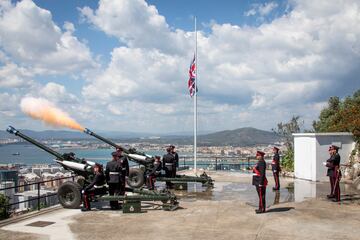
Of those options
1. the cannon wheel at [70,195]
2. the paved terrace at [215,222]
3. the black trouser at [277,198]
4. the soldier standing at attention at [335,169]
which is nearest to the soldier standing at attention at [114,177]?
the paved terrace at [215,222]

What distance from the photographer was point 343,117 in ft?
72.2

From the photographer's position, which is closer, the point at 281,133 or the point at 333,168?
the point at 333,168

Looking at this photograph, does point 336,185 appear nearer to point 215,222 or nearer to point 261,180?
point 261,180

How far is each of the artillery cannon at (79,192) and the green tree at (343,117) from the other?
35.7 feet

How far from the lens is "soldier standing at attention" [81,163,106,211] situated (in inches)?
462

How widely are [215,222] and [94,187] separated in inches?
163

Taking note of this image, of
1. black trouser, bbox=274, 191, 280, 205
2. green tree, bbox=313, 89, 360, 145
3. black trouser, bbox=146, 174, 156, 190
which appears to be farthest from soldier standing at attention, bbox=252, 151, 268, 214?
green tree, bbox=313, 89, 360, 145

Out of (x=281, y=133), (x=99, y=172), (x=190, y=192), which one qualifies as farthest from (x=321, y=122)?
(x=99, y=172)

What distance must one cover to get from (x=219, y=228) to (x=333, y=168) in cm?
519

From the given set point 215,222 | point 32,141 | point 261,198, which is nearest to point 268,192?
point 261,198

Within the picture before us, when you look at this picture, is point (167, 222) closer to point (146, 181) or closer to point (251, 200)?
point (251, 200)

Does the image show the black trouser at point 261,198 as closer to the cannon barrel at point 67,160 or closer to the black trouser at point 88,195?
the black trouser at point 88,195

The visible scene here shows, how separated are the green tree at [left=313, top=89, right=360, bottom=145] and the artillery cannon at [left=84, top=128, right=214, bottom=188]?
24.5ft

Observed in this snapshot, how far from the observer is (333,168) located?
1274cm
